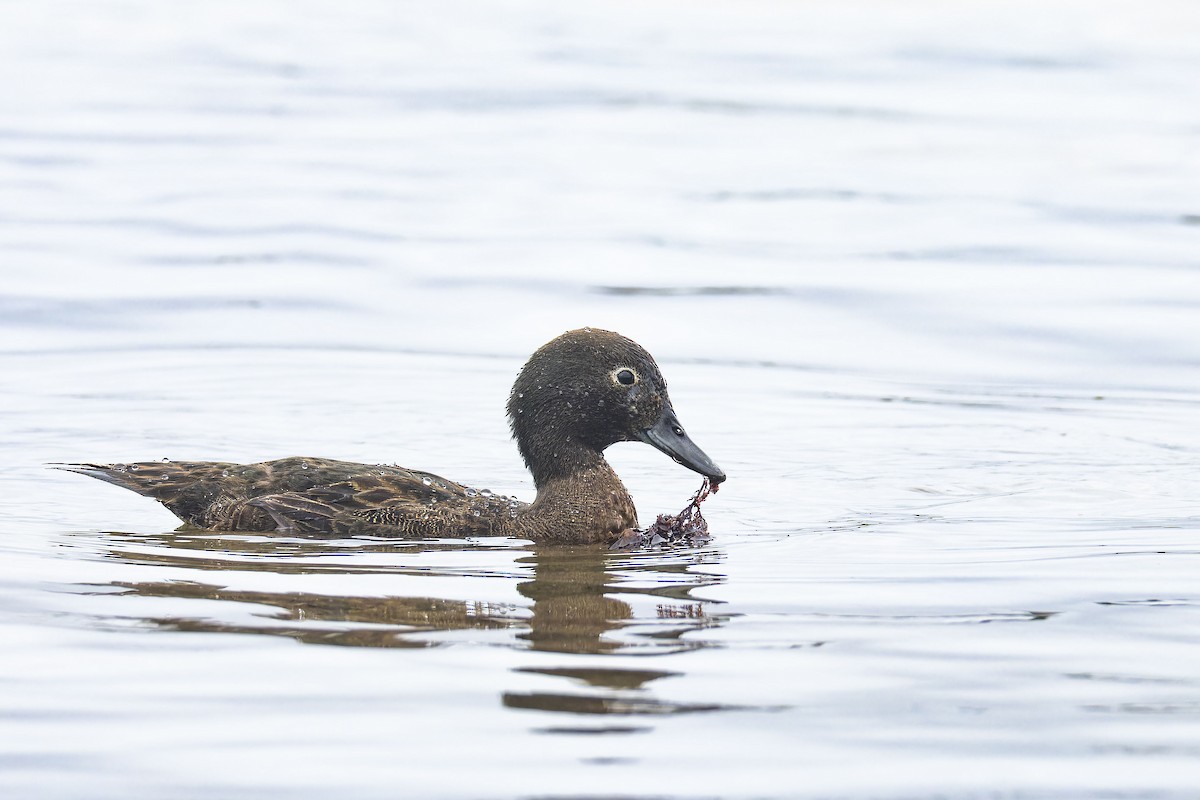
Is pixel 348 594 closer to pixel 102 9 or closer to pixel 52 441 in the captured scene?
pixel 52 441

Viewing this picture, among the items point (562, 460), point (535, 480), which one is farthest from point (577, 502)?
point (535, 480)

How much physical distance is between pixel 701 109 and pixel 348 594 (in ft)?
65.4

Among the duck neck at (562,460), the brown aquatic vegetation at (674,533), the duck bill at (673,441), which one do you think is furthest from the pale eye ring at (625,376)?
the brown aquatic vegetation at (674,533)

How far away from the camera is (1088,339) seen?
612 inches

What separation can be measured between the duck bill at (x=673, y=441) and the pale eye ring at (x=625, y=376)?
0.24m

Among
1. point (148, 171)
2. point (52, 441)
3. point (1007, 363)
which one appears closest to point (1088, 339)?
point (1007, 363)

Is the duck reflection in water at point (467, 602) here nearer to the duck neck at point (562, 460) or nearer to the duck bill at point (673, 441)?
the duck neck at point (562, 460)

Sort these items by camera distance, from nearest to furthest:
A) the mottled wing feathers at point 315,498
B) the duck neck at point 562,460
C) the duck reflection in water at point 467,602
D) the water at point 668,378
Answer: the water at point 668,378
the duck reflection in water at point 467,602
the mottled wing feathers at point 315,498
the duck neck at point 562,460

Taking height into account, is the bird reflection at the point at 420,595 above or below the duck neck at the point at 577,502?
below

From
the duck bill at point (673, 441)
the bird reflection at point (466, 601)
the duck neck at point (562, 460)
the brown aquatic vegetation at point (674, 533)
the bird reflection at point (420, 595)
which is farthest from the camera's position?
the duck neck at point (562, 460)

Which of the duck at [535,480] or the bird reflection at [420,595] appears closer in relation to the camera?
the bird reflection at [420,595]

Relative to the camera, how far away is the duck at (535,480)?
9.99 m

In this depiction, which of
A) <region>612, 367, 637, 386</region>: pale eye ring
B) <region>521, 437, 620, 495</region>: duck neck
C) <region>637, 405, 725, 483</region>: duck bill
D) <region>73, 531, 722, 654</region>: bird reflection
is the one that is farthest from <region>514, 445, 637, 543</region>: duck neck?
<region>612, 367, 637, 386</region>: pale eye ring

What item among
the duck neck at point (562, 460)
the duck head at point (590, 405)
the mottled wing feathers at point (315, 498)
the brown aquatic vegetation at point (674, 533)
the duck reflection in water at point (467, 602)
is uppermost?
the duck head at point (590, 405)
